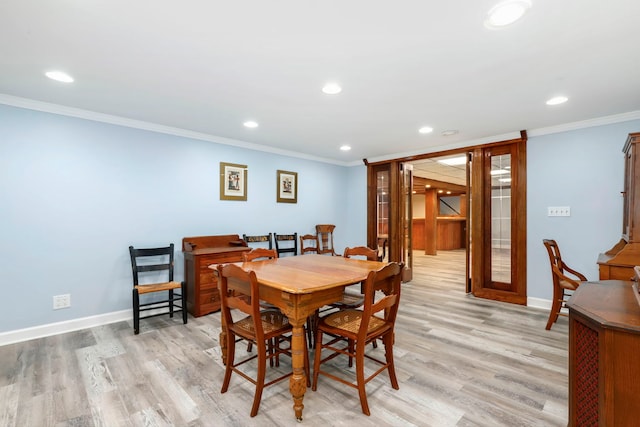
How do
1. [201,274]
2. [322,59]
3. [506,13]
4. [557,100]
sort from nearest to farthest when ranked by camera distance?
[506,13], [322,59], [557,100], [201,274]

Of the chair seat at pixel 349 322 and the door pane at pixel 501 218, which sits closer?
the chair seat at pixel 349 322

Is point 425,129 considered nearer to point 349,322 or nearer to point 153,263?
point 349,322

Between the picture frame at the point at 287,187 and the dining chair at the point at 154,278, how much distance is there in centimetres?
194

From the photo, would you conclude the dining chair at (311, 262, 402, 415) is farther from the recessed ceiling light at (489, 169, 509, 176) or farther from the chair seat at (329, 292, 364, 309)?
the recessed ceiling light at (489, 169, 509, 176)

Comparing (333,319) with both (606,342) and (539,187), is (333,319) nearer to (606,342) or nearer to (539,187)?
(606,342)

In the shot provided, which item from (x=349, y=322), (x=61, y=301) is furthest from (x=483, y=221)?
(x=61, y=301)

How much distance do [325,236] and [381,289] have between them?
369cm

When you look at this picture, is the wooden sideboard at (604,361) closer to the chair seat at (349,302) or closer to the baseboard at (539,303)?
the chair seat at (349,302)

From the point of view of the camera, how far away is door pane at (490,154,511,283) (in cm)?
403

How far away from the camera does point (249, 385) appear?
2.07m

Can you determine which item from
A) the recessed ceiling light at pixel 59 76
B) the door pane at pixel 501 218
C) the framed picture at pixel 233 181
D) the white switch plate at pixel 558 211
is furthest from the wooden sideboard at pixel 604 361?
the framed picture at pixel 233 181

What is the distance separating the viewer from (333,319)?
203 cm

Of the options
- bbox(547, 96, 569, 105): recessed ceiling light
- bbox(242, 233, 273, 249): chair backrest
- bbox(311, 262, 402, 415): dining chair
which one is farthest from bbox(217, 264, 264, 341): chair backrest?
bbox(547, 96, 569, 105): recessed ceiling light

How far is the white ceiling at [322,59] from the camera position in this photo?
1604 millimetres
